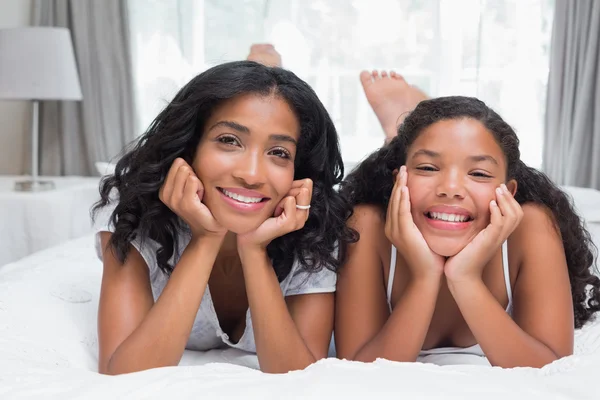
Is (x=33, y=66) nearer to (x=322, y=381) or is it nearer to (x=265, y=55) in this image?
(x=265, y=55)

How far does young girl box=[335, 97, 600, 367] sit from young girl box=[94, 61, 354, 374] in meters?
0.08

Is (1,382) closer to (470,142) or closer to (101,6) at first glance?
(470,142)

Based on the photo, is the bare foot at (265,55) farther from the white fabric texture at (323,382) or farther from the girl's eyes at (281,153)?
the white fabric texture at (323,382)

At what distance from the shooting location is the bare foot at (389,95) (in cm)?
272

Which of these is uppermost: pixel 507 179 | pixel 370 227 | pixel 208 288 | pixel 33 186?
pixel 507 179

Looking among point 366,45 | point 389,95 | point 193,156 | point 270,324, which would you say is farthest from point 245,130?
point 366,45

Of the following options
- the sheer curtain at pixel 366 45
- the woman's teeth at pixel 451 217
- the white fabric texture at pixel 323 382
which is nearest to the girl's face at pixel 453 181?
the woman's teeth at pixel 451 217

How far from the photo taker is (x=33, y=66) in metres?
3.34

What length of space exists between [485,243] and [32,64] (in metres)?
2.72

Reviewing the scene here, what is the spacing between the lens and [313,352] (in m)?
1.32

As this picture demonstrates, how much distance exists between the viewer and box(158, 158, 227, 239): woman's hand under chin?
1.20 meters

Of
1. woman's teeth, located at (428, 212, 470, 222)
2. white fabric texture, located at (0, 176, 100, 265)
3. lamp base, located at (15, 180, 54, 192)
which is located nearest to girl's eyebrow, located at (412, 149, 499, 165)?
woman's teeth, located at (428, 212, 470, 222)

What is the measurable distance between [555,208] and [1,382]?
1082mm

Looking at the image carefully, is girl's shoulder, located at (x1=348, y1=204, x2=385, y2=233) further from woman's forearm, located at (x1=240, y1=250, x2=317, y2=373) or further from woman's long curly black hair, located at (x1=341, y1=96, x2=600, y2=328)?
woman's forearm, located at (x1=240, y1=250, x2=317, y2=373)
